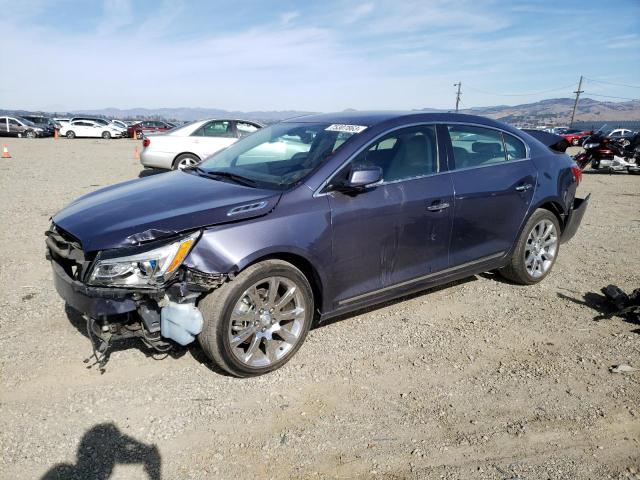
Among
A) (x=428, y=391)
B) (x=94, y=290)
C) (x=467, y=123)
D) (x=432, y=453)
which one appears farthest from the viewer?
(x=467, y=123)

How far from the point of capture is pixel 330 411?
289 centimetres

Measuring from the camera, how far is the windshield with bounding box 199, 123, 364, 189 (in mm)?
3502

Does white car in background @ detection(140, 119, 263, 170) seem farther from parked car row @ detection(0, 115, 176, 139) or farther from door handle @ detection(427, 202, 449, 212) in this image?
parked car row @ detection(0, 115, 176, 139)

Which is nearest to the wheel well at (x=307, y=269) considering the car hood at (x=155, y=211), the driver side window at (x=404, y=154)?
the car hood at (x=155, y=211)

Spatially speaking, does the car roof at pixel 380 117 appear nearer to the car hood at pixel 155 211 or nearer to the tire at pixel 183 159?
the car hood at pixel 155 211

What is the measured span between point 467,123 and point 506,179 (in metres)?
0.62

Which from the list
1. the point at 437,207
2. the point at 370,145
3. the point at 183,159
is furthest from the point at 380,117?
the point at 183,159

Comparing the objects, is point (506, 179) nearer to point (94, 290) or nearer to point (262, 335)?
point (262, 335)

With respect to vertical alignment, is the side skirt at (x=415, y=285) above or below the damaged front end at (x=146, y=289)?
below

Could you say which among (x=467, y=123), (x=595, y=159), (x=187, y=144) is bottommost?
(x=595, y=159)

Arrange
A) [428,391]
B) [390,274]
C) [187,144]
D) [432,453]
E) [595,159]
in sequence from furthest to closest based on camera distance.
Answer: [595,159] < [187,144] < [390,274] < [428,391] < [432,453]

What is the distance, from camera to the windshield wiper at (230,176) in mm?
3508

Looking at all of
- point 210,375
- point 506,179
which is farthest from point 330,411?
point 506,179

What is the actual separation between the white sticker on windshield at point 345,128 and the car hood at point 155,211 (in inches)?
34.7
